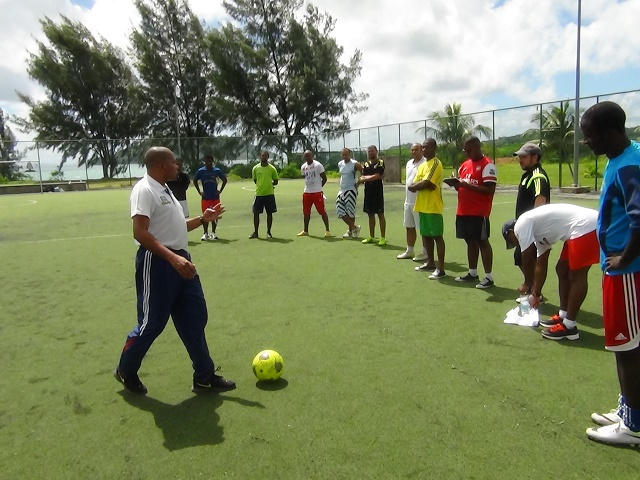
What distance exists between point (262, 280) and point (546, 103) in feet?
55.9

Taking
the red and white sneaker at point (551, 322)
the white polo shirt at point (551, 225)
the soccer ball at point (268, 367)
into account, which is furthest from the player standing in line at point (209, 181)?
the white polo shirt at point (551, 225)

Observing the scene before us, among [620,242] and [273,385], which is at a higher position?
[620,242]

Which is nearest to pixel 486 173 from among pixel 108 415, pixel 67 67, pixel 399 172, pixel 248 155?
pixel 108 415

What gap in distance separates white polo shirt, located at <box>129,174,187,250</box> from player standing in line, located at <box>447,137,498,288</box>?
12.5 ft

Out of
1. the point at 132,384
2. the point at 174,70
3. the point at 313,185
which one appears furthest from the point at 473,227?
the point at 174,70

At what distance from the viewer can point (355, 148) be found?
35.9 meters

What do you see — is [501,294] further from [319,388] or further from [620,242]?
[620,242]

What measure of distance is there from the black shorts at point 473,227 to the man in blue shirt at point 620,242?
3.61 metres

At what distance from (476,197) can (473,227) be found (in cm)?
38

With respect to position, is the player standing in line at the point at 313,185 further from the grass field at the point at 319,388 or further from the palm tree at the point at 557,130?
the palm tree at the point at 557,130

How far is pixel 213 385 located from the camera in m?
4.15

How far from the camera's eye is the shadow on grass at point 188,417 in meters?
3.43

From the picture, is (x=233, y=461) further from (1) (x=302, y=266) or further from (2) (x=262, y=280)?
(1) (x=302, y=266)

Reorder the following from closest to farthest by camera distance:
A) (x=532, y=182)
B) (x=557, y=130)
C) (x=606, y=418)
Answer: (x=606, y=418)
(x=532, y=182)
(x=557, y=130)
